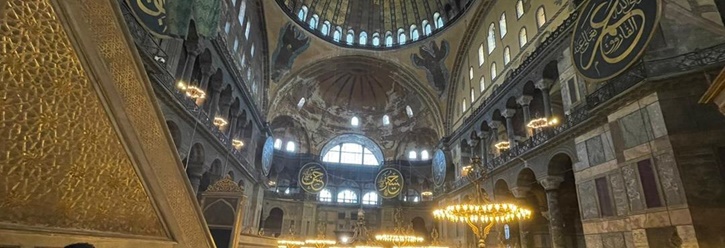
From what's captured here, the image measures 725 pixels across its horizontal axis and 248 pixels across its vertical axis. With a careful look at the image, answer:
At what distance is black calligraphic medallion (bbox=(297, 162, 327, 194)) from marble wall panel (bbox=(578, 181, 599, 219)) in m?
13.8

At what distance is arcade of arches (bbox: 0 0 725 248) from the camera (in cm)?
142

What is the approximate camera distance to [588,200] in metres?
7.81

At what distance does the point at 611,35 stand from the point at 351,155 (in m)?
18.7

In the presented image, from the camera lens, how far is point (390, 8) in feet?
65.2

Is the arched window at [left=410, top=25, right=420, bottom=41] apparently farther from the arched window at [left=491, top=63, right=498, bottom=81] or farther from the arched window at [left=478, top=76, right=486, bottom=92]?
the arched window at [left=491, top=63, right=498, bottom=81]

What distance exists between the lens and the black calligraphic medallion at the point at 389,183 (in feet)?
63.9

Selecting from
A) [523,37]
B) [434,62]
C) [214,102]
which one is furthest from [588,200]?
[434,62]

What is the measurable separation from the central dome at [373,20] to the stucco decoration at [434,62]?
83 cm

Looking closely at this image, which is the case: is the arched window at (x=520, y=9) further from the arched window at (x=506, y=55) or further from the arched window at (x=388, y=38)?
the arched window at (x=388, y=38)

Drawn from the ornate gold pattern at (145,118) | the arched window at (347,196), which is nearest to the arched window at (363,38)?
the arched window at (347,196)

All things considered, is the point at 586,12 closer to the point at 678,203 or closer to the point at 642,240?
the point at 678,203

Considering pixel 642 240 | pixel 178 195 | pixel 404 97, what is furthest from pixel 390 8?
pixel 178 195

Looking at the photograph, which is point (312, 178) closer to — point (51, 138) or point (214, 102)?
point (214, 102)

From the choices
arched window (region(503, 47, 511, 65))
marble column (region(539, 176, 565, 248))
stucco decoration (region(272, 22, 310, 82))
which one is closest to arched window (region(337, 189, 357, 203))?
stucco decoration (region(272, 22, 310, 82))
